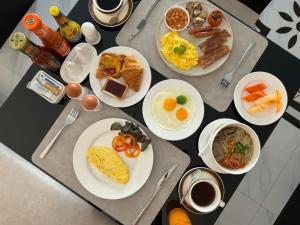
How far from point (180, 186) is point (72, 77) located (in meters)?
0.57

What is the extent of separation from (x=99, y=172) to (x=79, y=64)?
1.36 feet

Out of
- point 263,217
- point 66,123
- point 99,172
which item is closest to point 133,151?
point 99,172

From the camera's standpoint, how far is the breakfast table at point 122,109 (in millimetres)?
1213

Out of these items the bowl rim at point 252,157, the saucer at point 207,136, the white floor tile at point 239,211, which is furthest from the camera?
the white floor tile at point 239,211

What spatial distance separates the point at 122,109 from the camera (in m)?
1.22

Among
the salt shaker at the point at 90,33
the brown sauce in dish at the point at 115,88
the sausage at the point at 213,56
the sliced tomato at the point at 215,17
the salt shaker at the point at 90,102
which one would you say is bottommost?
the salt shaker at the point at 90,102

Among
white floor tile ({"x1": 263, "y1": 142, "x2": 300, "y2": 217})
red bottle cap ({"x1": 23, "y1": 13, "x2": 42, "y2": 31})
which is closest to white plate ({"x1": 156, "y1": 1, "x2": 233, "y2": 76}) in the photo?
red bottle cap ({"x1": 23, "y1": 13, "x2": 42, "y2": 31})

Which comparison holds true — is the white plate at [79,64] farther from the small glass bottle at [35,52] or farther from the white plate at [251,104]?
the white plate at [251,104]

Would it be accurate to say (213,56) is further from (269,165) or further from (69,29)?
(269,165)

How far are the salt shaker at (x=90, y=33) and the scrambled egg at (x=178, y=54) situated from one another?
249mm

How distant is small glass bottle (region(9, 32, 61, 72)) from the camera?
1.07 m

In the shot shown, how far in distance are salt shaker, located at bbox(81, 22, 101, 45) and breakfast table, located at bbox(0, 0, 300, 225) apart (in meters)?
0.04

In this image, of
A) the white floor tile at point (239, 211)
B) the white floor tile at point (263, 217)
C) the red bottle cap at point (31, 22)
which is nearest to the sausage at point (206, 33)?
the red bottle cap at point (31, 22)

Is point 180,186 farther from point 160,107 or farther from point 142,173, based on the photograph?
point 160,107
